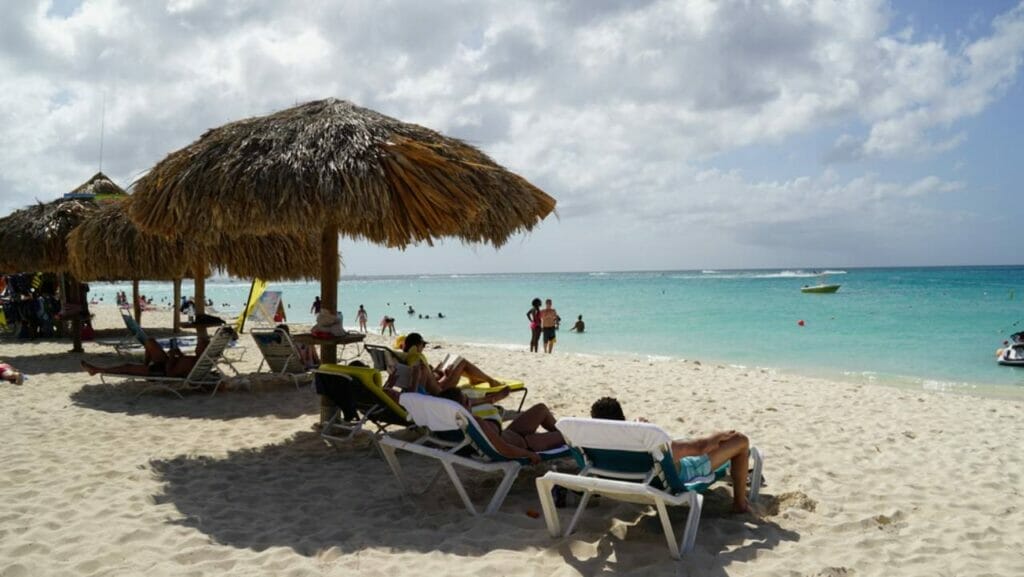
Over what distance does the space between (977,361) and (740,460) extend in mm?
12631

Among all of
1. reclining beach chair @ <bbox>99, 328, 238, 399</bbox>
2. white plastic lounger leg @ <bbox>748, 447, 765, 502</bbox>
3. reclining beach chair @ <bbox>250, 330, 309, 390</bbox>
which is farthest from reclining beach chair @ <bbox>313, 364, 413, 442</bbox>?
reclining beach chair @ <bbox>250, 330, 309, 390</bbox>

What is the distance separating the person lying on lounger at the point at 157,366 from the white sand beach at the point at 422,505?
1.02 feet

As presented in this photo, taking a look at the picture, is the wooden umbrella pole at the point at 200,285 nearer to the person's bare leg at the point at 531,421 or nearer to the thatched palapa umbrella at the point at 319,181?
the thatched palapa umbrella at the point at 319,181

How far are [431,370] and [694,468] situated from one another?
2453 millimetres

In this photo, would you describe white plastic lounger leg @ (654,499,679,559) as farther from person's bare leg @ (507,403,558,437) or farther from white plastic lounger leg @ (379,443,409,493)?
white plastic lounger leg @ (379,443,409,493)

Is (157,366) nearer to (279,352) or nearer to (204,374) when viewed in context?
(204,374)

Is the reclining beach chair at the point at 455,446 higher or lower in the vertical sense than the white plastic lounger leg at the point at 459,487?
higher

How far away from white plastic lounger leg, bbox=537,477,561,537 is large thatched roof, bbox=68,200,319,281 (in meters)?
6.61

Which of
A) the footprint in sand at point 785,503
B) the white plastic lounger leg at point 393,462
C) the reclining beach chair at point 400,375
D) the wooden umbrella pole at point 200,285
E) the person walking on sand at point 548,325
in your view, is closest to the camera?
the footprint in sand at point 785,503

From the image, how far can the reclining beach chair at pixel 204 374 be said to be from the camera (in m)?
6.27

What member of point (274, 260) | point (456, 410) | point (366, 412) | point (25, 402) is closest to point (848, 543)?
point (456, 410)

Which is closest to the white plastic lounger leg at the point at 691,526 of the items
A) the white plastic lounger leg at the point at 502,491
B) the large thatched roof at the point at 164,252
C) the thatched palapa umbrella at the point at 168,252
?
the white plastic lounger leg at the point at 502,491

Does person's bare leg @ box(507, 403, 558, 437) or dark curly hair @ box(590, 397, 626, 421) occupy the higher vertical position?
dark curly hair @ box(590, 397, 626, 421)

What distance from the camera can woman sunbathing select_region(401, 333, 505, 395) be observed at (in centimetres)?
458
